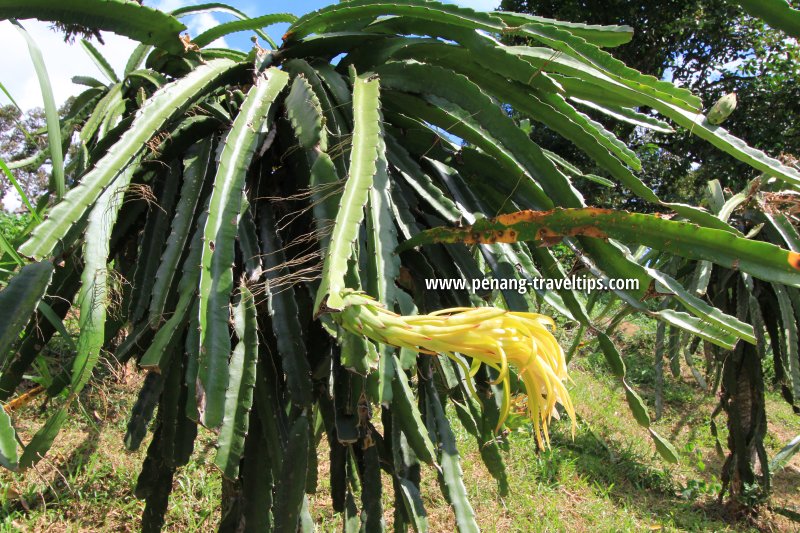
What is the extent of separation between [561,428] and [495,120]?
12.2ft

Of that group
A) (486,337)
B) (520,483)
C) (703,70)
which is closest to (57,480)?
(520,483)

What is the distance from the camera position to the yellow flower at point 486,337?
2.30 ft

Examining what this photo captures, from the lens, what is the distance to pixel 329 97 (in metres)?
1.29

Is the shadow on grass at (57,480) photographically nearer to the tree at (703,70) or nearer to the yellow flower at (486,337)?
the yellow flower at (486,337)

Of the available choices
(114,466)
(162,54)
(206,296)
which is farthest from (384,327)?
(114,466)

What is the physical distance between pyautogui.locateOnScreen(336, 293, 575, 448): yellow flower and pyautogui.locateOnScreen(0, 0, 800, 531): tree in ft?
0.37

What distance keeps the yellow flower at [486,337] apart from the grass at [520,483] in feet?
3.75

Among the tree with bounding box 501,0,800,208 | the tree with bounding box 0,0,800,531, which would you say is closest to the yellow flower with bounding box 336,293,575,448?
the tree with bounding box 0,0,800,531

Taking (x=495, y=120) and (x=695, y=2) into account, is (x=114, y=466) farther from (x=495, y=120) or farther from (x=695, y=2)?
(x=695, y=2)

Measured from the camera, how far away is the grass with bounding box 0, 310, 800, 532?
2551 millimetres

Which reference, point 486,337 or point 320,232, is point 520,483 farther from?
point 486,337

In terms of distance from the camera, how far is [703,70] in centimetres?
966

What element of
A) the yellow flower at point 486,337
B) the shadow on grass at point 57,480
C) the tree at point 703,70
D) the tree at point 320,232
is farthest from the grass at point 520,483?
the tree at point 703,70

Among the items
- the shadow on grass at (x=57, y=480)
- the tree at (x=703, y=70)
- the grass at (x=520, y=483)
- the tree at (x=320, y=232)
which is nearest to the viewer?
the tree at (x=320, y=232)
